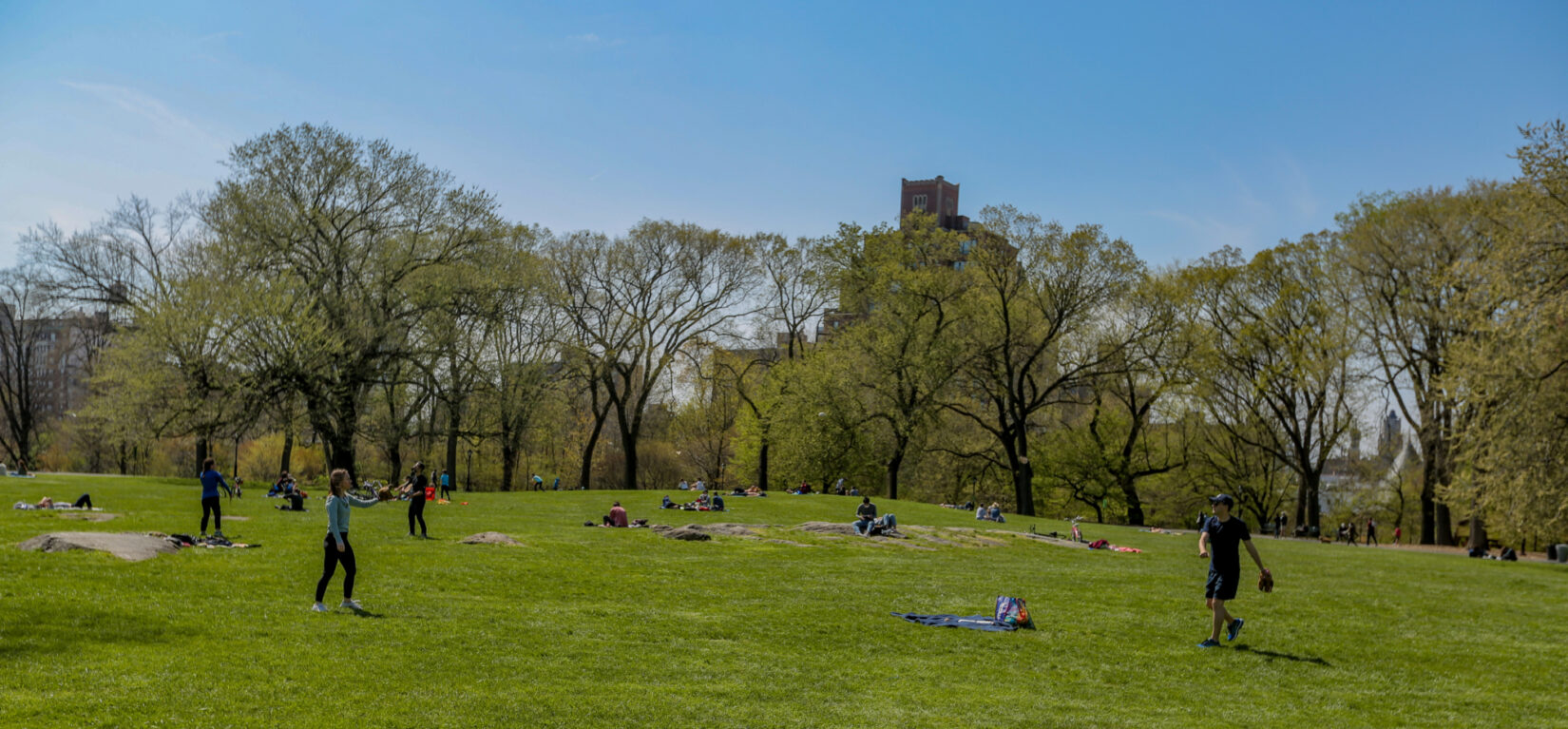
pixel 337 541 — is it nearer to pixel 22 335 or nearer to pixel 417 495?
pixel 417 495

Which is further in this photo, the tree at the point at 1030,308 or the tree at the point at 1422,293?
the tree at the point at 1030,308

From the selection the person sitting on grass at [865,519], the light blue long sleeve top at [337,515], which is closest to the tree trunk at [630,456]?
the person sitting on grass at [865,519]

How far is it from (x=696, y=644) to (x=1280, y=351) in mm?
52487

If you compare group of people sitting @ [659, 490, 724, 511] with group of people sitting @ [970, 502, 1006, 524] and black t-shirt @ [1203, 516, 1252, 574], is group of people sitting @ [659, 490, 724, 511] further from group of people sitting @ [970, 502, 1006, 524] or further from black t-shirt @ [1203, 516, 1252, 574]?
black t-shirt @ [1203, 516, 1252, 574]

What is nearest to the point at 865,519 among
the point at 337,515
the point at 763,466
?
the point at 337,515

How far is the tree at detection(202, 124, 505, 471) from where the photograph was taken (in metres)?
42.1

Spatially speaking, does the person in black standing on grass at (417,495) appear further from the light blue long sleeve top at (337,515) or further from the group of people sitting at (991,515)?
the group of people sitting at (991,515)

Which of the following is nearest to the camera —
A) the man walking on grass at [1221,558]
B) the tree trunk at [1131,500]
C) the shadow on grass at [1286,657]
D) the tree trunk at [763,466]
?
the shadow on grass at [1286,657]

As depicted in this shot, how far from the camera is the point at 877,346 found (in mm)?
56250

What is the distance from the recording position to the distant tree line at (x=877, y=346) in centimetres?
4016

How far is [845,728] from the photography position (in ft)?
30.7

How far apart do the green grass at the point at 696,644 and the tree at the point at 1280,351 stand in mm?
32106

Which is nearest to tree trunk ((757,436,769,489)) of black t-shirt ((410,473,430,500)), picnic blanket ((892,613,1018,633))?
black t-shirt ((410,473,430,500))

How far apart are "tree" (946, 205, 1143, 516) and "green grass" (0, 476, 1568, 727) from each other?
3033 cm
